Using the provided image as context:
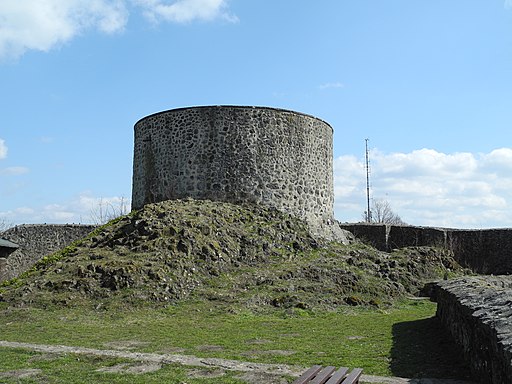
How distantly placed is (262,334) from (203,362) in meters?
2.86

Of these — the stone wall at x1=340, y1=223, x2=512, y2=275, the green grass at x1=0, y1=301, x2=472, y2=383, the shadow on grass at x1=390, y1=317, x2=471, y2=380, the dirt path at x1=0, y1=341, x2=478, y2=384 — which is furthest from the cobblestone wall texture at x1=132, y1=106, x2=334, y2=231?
the dirt path at x1=0, y1=341, x2=478, y2=384

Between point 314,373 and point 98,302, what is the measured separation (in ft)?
28.8

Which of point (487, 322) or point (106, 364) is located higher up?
point (487, 322)

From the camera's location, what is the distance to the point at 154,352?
812 cm

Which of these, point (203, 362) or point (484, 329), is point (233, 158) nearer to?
point (203, 362)

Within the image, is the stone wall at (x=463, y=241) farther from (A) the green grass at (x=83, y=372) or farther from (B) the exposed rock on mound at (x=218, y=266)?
(A) the green grass at (x=83, y=372)

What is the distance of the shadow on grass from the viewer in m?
6.73

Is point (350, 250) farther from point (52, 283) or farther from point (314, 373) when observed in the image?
point (314, 373)

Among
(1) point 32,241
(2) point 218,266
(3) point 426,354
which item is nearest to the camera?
(3) point 426,354

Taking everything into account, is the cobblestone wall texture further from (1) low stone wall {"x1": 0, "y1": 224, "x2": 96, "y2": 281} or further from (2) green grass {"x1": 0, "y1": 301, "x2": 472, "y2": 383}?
(2) green grass {"x1": 0, "y1": 301, "x2": 472, "y2": 383}

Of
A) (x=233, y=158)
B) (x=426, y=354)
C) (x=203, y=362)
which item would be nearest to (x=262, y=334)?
(x=203, y=362)

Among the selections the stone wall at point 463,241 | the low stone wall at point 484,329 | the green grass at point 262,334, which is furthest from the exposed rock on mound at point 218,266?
A: the low stone wall at point 484,329

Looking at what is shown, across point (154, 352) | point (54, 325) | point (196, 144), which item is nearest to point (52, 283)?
point (54, 325)

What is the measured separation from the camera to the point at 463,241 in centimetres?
2419
